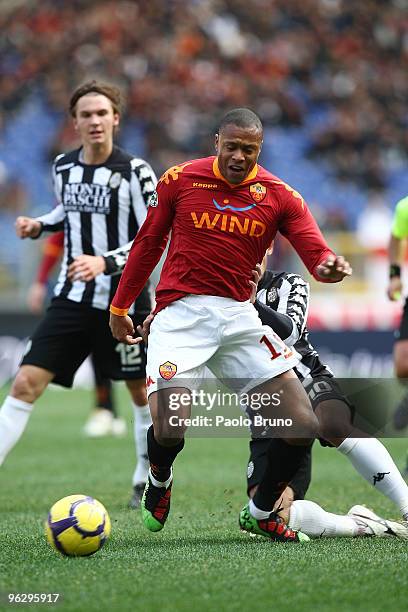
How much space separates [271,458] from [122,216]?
85.0 inches

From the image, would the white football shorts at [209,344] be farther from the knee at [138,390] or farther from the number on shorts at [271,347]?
the knee at [138,390]

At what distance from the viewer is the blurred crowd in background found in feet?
68.3

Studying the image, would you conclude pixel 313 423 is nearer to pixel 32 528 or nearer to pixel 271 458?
pixel 271 458

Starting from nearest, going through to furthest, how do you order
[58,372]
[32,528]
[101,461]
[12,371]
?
1. [32,528]
2. [58,372]
3. [101,461]
4. [12,371]

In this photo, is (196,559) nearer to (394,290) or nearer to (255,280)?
(255,280)

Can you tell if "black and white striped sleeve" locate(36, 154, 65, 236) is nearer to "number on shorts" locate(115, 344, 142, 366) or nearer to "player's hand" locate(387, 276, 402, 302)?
"number on shorts" locate(115, 344, 142, 366)

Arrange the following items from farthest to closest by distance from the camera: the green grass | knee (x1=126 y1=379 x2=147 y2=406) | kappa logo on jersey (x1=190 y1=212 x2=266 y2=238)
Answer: knee (x1=126 y1=379 x2=147 y2=406) → kappa logo on jersey (x1=190 y1=212 x2=266 y2=238) → the green grass

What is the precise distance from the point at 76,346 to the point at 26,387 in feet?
1.43

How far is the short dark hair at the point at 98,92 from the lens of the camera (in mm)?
6668

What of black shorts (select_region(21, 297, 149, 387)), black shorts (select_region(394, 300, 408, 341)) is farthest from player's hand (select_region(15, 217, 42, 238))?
black shorts (select_region(394, 300, 408, 341))

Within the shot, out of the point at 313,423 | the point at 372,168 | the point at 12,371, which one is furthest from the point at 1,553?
the point at 372,168

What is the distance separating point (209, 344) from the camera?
4.94 meters

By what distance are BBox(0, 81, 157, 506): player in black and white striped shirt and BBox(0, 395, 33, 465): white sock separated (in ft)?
0.82

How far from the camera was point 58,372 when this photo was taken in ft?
21.1
